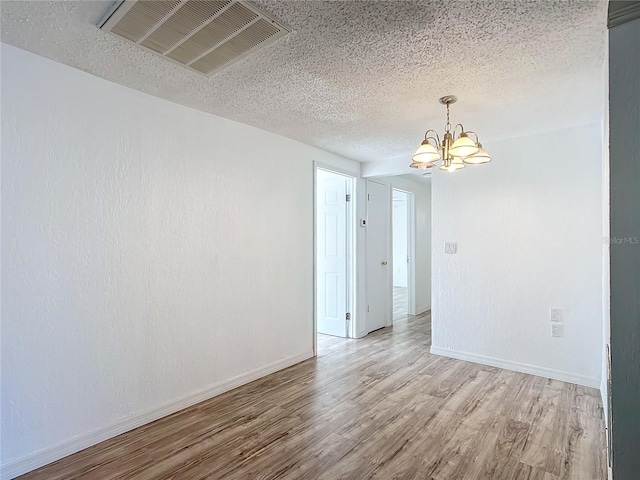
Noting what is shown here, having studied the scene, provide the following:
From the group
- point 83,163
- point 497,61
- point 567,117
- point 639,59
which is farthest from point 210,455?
point 567,117

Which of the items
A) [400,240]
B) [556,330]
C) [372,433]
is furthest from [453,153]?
[400,240]

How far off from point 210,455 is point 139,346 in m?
0.87

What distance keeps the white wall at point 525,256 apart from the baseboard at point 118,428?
216cm

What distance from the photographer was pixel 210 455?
212 cm

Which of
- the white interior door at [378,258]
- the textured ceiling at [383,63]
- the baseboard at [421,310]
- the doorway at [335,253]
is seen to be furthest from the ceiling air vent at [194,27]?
the baseboard at [421,310]

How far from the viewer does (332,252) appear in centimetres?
473

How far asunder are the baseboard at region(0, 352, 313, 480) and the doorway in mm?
1478

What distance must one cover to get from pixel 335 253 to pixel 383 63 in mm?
2898

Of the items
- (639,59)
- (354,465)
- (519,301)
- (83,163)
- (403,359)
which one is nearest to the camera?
(639,59)

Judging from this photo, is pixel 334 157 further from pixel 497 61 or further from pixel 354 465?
pixel 354 465

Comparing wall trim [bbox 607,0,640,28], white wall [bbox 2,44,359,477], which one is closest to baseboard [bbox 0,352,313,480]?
white wall [bbox 2,44,359,477]

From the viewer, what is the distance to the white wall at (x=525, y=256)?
3137 mm

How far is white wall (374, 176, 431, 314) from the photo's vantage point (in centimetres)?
614

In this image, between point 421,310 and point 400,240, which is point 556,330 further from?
point 400,240
